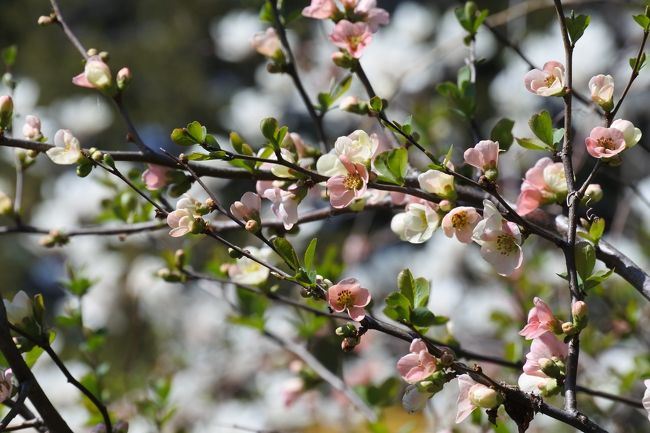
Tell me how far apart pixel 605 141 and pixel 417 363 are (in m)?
0.24

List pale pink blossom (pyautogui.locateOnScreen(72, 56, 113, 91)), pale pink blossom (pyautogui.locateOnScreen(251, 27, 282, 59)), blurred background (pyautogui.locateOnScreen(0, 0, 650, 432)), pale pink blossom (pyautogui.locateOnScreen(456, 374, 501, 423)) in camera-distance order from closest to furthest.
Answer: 1. pale pink blossom (pyautogui.locateOnScreen(456, 374, 501, 423))
2. pale pink blossom (pyautogui.locateOnScreen(72, 56, 113, 91))
3. pale pink blossom (pyautogui.locateOnScreen(251, 27, 282, 59))
4. blurred background (pyautogui.locateOnScreen(0, 0, 650, 432))

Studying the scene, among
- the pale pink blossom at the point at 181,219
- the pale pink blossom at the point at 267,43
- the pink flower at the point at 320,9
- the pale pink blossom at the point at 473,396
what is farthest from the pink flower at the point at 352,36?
the pale pink blossom at the point at 473,396

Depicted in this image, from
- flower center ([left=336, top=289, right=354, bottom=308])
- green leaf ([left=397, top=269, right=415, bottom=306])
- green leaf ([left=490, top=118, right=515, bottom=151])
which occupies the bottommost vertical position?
flower center ([left=336, top=289, right=354, bottom=308])

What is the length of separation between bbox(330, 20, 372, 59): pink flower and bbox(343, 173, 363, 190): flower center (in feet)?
0.61

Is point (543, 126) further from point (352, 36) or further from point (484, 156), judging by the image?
point (352, 36)

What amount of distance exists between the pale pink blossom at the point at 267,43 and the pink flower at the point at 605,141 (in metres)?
0.42

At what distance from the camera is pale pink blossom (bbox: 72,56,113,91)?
0.78 metres

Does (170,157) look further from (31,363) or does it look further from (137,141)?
(31,363)

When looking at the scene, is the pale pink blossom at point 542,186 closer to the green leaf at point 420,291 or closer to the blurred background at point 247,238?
the green leaf at point 420,291

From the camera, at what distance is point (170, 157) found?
734 mm

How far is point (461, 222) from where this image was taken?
65 centimetres

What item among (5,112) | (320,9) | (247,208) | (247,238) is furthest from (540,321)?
(247,238)

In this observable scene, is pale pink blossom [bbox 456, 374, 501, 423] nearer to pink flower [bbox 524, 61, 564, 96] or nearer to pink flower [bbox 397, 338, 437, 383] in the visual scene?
pink flower [bbox 397, 338, 437, 383]

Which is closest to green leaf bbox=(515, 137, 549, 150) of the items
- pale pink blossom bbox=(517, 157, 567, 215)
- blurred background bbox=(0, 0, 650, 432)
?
pale pink blossom bbox=(517, 157, 567, 215)
